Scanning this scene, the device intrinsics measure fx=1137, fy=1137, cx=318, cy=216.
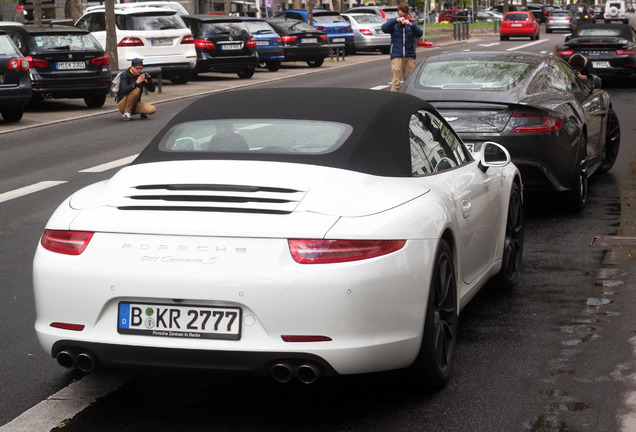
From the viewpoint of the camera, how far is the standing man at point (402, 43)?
2081 centimetres

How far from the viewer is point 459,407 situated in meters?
4.80

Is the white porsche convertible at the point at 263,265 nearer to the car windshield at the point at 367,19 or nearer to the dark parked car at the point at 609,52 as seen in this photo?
the dark parked car at the point at 609,52

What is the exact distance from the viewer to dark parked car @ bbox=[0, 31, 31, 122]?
18.8 meters

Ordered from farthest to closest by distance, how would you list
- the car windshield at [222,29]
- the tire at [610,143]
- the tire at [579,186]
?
the car windshield at [222,29]
the tire at [610,143]
the tire at [579,186]

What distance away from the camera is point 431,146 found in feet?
19.0

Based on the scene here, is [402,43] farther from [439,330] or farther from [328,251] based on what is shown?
[328,251]

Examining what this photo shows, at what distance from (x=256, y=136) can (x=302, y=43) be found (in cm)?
3062

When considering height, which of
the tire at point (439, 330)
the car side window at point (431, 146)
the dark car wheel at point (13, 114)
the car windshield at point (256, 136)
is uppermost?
the car windshield at point (256, 136)

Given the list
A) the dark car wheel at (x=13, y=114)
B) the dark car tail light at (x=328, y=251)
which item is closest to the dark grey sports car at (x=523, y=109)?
the dark car tail light at (x=328, y=251)

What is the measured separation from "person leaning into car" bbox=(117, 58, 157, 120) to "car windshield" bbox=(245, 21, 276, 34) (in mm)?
13150

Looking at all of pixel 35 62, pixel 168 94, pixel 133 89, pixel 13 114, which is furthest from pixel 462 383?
pixel 168 94

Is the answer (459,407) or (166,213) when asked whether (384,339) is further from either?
(166,213)

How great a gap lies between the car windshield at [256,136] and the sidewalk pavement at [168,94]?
Answer: 13.7 meters

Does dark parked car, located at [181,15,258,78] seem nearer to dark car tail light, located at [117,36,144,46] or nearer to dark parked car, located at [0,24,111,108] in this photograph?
dark car tail light, located at [117,36,144,46]
